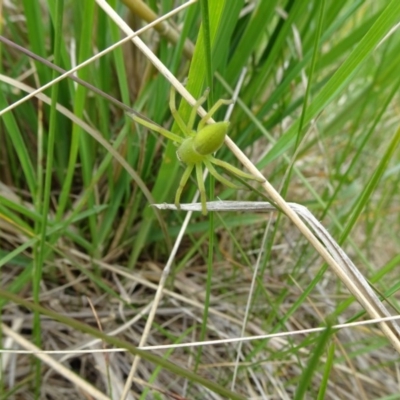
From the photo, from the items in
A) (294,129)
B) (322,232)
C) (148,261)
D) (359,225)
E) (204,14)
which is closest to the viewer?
(204,14)

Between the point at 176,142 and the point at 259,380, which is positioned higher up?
the point at 176,142

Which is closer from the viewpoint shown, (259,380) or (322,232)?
(322,232)

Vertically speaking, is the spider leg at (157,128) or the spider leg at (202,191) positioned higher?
the spider leg at (157,128)

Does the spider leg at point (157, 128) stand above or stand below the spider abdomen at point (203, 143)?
above

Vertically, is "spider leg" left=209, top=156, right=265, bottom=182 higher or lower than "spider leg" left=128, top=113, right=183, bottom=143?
lower

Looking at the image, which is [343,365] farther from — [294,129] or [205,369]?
[294,129]

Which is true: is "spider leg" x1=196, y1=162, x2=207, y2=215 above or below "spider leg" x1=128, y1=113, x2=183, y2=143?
below

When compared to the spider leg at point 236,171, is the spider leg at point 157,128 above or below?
above

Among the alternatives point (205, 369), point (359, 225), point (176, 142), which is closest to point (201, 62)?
point (176, 142)
